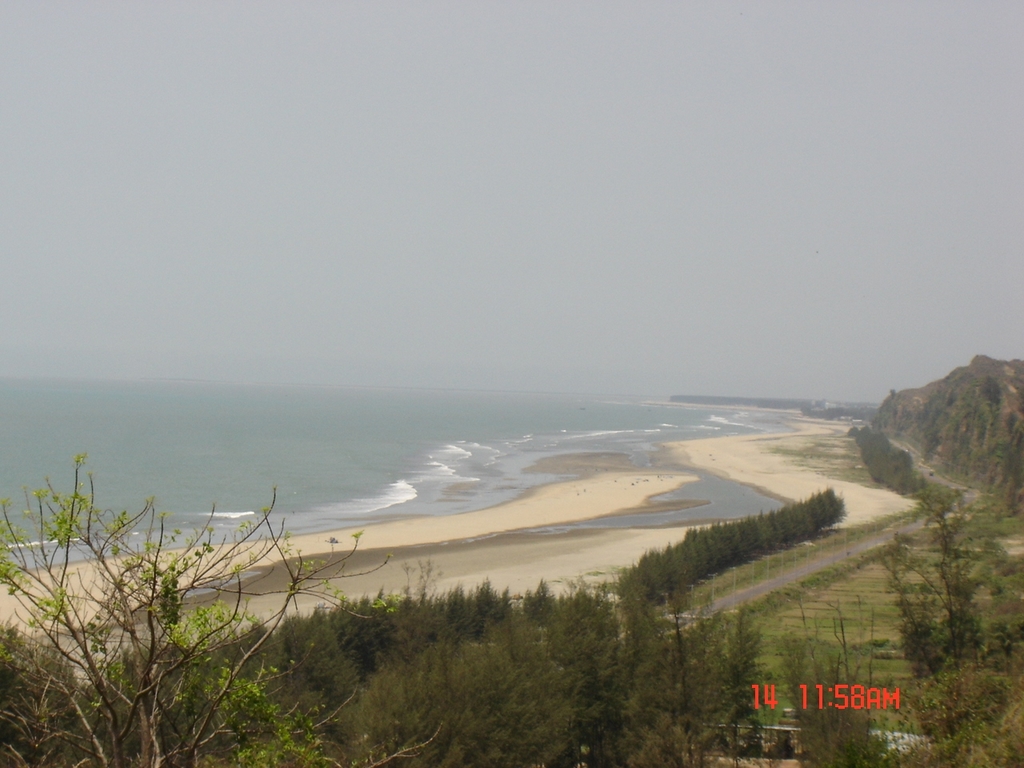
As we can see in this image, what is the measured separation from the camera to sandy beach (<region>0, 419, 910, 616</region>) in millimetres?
42656

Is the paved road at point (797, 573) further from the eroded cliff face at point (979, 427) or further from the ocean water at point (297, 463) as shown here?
the eroded cliff face at point (979, 427)

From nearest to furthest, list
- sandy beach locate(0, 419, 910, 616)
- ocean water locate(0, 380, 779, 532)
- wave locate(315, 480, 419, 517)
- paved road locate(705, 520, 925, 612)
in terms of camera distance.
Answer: paved road locate(705, 520, 925, 612) < sandy beach locate(0, 419, 910, 616) < wave locate(315, 480, 419, 517) < ocean water locate(0, 380, 779, 532)

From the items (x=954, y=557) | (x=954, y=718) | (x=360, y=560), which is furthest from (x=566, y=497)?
(x=954, y=718)

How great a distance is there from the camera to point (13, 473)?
254ft

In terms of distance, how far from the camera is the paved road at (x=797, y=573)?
37.2 m

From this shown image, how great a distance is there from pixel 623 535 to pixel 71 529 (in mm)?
53960

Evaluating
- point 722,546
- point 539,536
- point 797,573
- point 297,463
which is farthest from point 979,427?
point 297,463

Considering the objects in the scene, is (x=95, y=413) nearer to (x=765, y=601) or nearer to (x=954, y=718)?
(x=765, y=601)

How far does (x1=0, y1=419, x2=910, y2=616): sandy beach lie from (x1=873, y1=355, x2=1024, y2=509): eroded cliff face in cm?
1046

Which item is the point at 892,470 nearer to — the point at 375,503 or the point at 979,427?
the point at 979,427

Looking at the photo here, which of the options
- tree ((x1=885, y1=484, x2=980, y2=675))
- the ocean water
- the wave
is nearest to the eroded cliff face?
the ocean water

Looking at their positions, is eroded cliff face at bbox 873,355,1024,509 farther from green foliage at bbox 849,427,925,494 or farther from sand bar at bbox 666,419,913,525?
sand bar at bbox 666,419,913,525

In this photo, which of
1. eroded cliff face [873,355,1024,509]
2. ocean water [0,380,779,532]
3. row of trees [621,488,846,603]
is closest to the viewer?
row of trees [621,488,846,603]

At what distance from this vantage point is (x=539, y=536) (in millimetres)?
56625
